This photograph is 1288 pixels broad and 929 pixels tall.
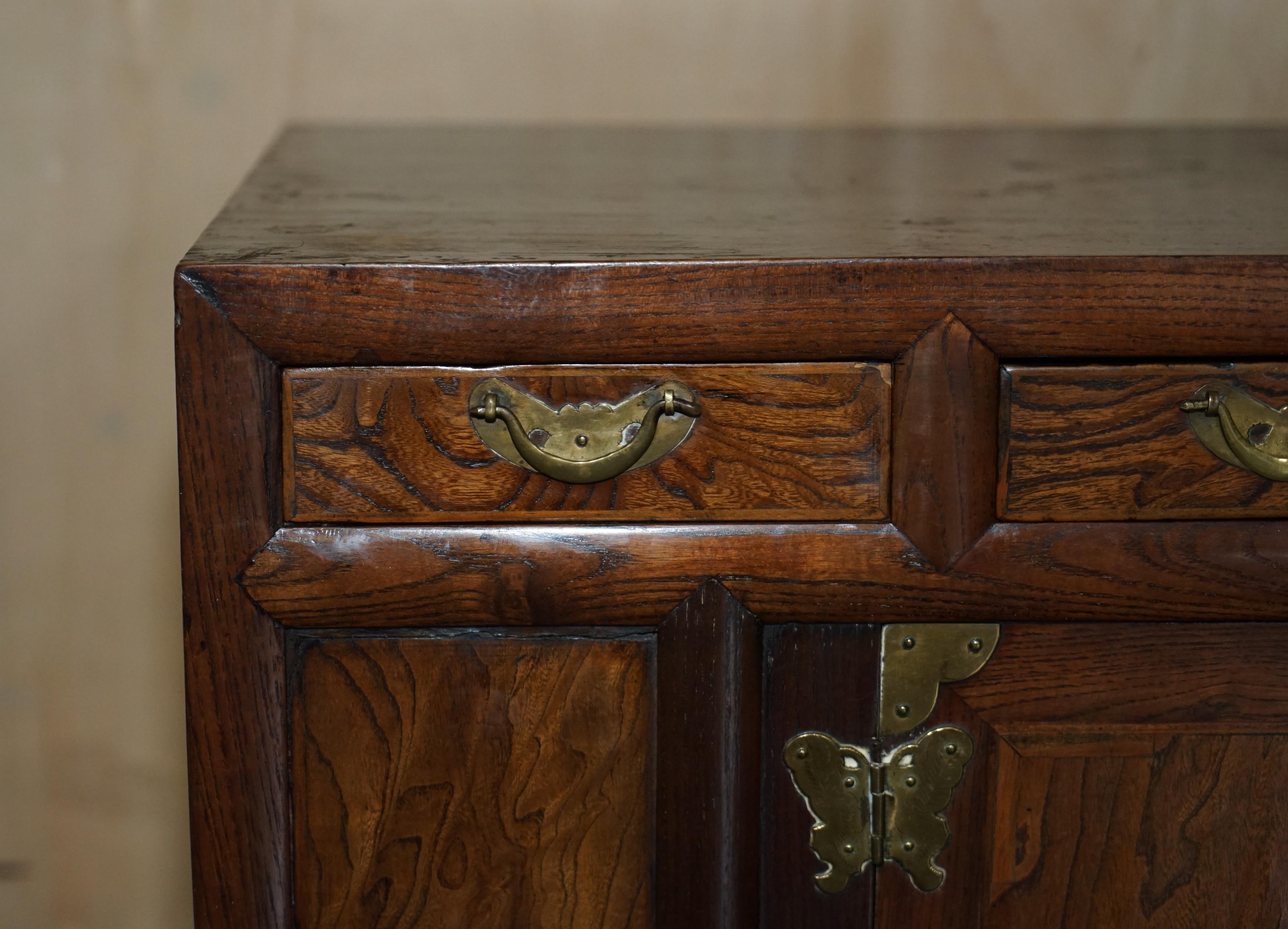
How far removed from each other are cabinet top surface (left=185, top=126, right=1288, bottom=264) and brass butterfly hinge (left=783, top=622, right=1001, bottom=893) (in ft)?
0.65

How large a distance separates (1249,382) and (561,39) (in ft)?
2.27

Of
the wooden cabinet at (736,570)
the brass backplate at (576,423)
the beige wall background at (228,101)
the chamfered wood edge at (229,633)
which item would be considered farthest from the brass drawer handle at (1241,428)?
the beige wall background at (228,101)

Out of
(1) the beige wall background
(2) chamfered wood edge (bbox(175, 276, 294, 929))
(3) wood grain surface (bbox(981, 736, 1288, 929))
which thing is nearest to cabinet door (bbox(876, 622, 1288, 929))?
(3) wood grain surface (bbox(981, 736, 1288, 929))

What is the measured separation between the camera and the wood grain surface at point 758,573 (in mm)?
626

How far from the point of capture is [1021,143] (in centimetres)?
103

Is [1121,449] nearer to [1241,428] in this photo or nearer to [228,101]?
[1241,428]

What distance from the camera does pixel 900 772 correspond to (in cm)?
67

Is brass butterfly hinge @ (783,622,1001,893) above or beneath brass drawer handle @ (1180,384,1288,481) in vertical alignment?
beneath

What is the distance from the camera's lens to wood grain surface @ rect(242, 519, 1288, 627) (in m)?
0.63

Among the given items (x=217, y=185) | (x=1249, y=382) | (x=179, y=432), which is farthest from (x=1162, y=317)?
(x=217, y=185)

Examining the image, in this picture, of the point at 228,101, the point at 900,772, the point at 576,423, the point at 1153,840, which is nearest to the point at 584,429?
the point at 576,423

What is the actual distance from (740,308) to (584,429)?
0.30ft

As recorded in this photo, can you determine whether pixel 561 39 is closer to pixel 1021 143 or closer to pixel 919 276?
pixel 1021 143

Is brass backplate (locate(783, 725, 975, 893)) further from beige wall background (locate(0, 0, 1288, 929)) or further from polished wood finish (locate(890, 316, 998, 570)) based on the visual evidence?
beige wall background (locate(0, 0, 1288, 929))
